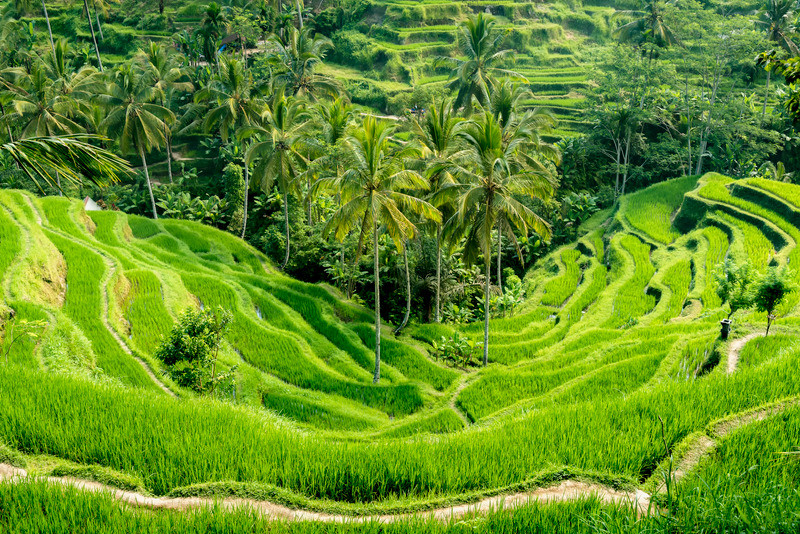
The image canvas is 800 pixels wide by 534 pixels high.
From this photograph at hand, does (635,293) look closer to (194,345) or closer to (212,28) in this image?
(194,345)

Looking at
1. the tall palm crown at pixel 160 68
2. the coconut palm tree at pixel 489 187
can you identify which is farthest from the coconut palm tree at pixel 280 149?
the tall palm crown at pixel 160 68

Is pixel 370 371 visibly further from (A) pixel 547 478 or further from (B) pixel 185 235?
(B) pixel 185 235

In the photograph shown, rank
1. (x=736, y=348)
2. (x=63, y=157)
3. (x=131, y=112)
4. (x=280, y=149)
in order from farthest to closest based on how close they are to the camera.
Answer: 1. (x=131, y=112)
2. (x=280, y=149)
3. (x=736, y=348)
4. (x=63, y=157)

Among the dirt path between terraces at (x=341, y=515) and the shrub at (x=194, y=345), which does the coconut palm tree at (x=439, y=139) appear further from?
the dirt path between terraces at (x=341, y=515)

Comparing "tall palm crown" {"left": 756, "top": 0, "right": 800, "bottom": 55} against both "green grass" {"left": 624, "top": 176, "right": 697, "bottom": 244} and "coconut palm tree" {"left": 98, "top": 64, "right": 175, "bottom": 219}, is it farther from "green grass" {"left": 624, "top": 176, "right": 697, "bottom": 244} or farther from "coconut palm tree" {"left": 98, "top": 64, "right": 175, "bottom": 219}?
"coconut palm tree" {"left": 98, "top": 64, "right": 175, "bottom": 219}

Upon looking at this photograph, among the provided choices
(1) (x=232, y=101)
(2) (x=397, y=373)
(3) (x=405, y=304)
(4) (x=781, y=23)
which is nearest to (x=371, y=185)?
(2) (x=397, y=373)

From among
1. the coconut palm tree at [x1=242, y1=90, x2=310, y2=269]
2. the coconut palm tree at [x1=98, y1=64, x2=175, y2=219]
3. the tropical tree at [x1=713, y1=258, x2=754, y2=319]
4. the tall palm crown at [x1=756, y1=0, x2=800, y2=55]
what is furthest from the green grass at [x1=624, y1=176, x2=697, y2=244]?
the coconut palm tree at [x1=98, y1=64, x2=175, y2=219]
